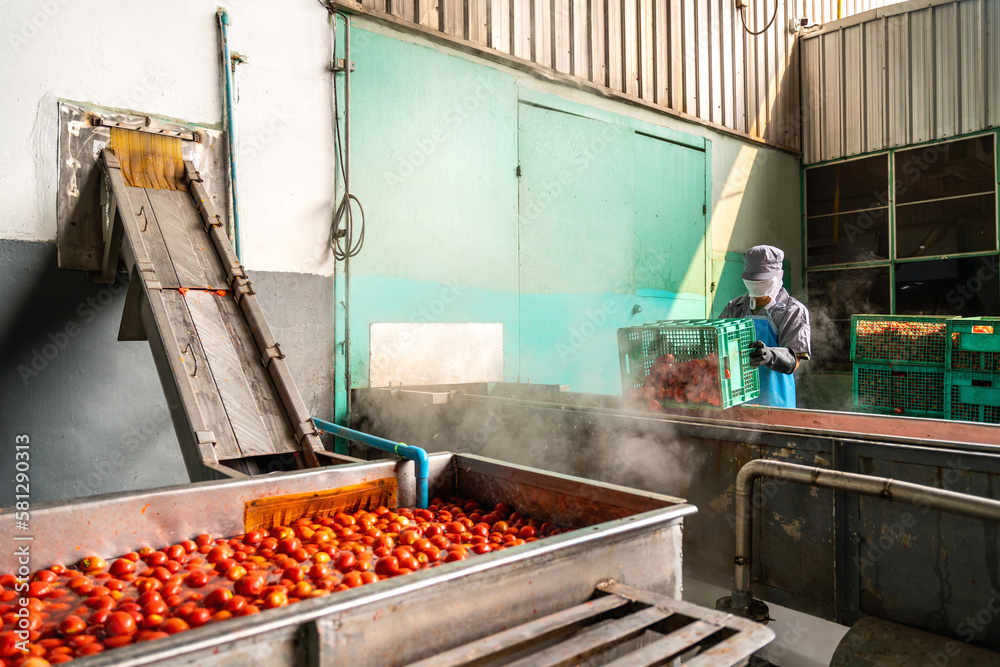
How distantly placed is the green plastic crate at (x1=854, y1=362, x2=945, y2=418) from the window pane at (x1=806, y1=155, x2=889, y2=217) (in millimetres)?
2464

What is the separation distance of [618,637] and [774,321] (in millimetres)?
3053

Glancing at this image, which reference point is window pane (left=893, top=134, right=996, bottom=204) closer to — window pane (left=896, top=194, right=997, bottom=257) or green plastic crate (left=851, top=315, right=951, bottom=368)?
window pane (left=896, top=194, right=997, bottom=257)

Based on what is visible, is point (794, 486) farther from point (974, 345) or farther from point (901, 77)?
point (901, 77)

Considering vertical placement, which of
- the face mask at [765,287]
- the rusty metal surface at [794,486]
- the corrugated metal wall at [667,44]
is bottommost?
the rusty metal surface at [794,486]

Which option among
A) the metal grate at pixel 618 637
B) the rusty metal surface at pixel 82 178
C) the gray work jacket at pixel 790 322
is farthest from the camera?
the gray work jacket at pixel 790 322

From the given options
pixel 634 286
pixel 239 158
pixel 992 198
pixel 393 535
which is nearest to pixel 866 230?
pixel 992 198

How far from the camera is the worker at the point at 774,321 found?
12.3 ft

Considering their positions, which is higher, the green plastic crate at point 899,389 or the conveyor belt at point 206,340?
the conveyor belt at point 206,340

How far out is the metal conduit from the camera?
5.91ft

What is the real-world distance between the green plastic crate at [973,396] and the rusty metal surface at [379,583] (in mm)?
4920

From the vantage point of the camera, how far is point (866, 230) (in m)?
7.49

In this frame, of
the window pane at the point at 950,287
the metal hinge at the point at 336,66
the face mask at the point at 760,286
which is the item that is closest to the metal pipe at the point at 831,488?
the face mask at the point at 760,286

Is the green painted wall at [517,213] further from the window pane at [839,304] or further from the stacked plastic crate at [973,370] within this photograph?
the stacked plastic crate at [973,370]

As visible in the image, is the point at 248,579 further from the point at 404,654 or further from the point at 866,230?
the point at 866,230
